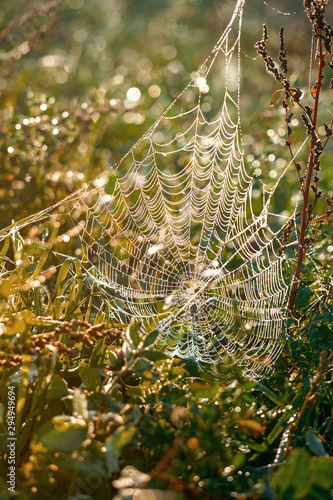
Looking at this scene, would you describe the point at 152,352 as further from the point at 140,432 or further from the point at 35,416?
the point at 35,416

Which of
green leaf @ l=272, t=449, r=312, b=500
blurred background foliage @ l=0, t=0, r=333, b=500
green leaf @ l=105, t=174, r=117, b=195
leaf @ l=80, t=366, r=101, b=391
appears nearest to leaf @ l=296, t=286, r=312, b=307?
blurred background foliage @ l=0, t=0, r=333, b=500

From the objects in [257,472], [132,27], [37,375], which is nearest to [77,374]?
[37,375]

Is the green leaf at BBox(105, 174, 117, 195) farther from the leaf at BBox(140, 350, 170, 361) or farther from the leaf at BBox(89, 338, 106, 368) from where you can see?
the leaf at BBox(140, 350, 170, 361)

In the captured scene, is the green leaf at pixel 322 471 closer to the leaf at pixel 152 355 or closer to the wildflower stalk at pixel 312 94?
the leaf at pixel 152 355

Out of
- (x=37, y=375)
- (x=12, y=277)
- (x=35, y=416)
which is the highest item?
(x=12, y=277)

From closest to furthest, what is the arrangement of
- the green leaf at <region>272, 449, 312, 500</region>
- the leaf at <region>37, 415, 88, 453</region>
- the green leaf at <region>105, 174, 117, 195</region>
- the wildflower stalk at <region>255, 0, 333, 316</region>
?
the green leaf at <region>272, 449, 312, 500</region> < the leaf at <region>37, 415, 88, 453</region> < the wildflower stalk at <region>255, 0, 333, 316</region> < the green leaf at <region>105, 174, 117, 195</region>

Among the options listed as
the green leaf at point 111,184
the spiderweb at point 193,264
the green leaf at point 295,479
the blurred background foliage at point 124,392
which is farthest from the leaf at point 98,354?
the green leaf at point 111,184

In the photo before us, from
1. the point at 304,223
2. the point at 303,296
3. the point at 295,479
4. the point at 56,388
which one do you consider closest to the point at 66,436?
the point at 56,388

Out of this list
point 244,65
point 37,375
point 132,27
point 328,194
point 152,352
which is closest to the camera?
point 152,352
